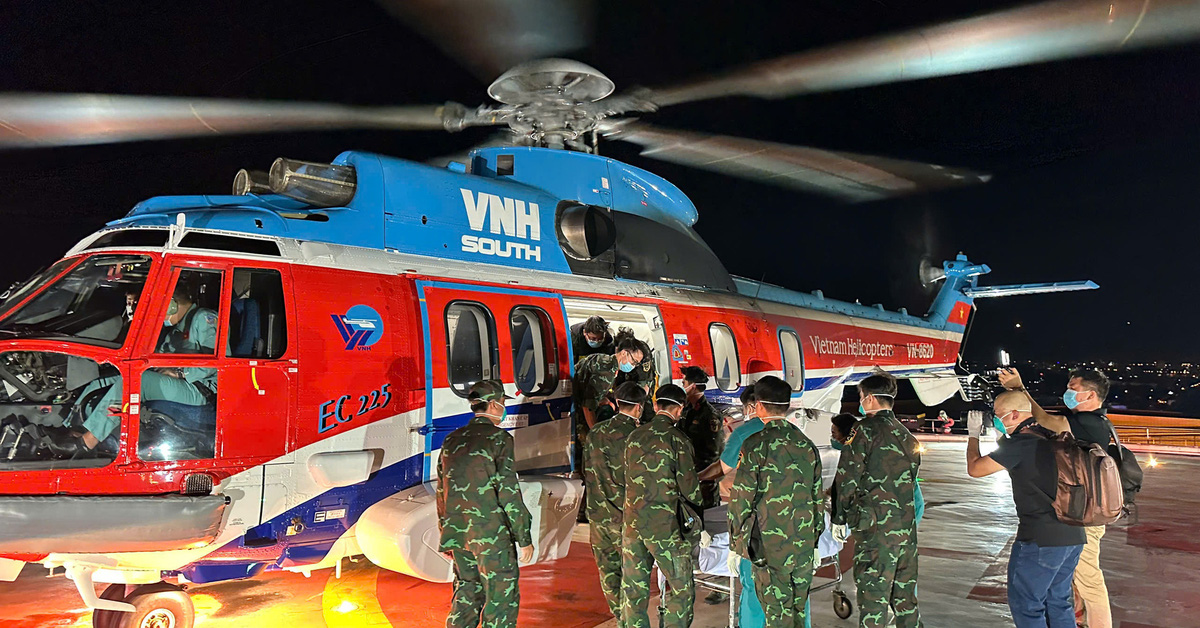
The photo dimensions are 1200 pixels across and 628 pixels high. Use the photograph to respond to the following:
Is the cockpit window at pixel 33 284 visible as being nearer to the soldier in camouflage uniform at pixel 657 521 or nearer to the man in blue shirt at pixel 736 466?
the soldier in camouflage uniform at pixel 657 521

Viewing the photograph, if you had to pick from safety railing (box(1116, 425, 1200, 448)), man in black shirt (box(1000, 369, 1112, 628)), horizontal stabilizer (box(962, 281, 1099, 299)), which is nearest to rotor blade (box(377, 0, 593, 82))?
man in black shirt (box(1000, 369, 1112, 628))

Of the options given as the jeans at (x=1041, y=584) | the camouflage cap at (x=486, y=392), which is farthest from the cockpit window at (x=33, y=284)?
the jeans at (x=1041, y=584)

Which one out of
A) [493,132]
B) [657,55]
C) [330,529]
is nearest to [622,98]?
[657,55]

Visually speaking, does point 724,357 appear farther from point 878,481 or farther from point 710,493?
point 878,481

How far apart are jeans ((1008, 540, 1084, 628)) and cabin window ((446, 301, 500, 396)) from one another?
3444 mm

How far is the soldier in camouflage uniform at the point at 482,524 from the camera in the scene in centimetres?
404

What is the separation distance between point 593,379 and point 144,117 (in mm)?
3370

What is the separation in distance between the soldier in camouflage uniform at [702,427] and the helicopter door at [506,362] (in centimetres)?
99

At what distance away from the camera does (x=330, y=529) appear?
4.41m

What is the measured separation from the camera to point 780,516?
A: 390 centimetres

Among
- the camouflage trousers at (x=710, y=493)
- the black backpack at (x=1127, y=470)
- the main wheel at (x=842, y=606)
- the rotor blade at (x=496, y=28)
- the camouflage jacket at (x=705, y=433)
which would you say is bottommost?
the main wheel at (x=842, y=606)

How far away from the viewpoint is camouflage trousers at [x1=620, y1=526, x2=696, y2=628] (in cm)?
420

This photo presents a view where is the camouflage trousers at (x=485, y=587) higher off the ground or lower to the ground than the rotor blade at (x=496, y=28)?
lower

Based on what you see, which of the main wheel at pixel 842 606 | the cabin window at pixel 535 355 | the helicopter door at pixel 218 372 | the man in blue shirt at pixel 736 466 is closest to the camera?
the helicopter door at pixel 218 372
